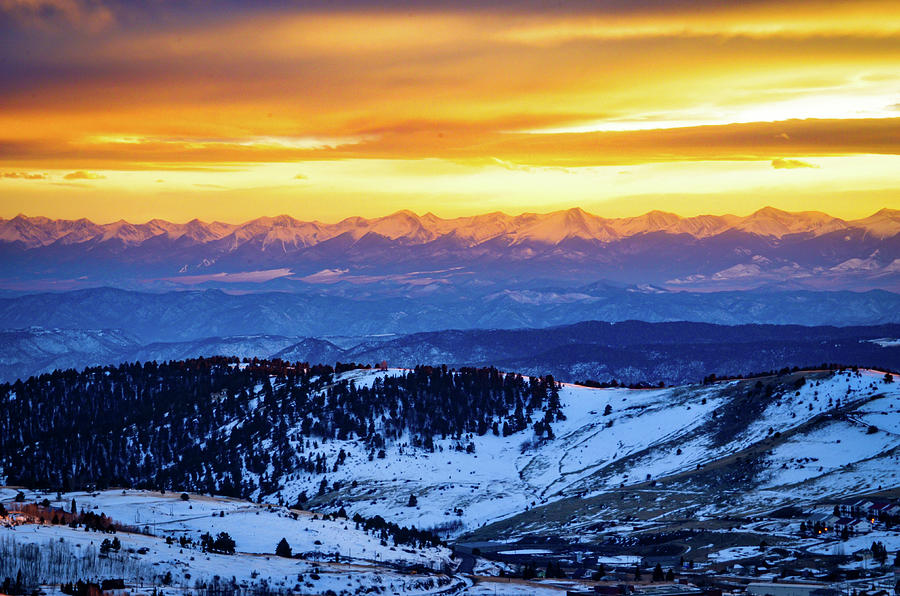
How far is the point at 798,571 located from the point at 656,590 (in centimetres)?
2229

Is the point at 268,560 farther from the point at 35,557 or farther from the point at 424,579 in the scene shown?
the point at 35,557

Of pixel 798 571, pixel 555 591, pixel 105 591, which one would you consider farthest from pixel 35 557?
pixel 798 571

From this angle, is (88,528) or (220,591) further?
(88,528)

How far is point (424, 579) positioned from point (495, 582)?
9.94m

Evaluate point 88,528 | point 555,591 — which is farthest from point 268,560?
point 555,591

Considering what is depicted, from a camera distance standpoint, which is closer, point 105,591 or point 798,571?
point 105,591

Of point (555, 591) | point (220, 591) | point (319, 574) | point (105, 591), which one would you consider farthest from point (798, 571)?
point (105, 591)

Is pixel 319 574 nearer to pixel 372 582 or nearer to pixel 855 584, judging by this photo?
pixel 372 582

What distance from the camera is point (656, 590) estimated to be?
591 feet

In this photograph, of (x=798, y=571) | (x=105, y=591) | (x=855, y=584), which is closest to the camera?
(x=105, y=591)

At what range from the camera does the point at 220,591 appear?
174 metres

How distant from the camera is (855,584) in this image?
177625 mm

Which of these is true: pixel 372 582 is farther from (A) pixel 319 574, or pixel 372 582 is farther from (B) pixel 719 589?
(B) pixel 719 589

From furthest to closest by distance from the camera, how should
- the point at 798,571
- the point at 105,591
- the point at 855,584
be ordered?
1. the point at 798,571
2. the point at 855,584
3. the point at 105,591
